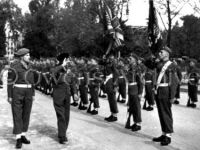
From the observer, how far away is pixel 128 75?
990cm

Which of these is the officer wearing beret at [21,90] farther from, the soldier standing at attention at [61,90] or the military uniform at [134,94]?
the military uniform at [134,94]

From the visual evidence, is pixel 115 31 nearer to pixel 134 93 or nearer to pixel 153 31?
pixel 153 31

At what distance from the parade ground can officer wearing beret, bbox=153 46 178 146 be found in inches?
17.4

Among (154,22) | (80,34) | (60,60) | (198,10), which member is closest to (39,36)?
(80,34)

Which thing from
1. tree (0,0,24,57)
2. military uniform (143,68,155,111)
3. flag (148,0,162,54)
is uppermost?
tree (0,0,24,57)

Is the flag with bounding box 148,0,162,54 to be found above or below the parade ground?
above

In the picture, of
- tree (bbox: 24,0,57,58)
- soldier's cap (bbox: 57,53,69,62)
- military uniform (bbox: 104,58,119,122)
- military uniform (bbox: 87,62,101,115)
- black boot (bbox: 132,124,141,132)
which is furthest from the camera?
tree (bbox: 24,0,57,58)

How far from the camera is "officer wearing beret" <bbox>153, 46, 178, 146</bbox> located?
776 centimetres

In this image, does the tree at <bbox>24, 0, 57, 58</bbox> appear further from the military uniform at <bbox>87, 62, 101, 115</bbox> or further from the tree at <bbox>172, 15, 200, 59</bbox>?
the military uniform at <bbox>87, 62, 101, 115</bbox>

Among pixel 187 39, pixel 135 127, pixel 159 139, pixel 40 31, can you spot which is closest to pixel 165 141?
pixel 159 139

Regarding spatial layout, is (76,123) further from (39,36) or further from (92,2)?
(39,36)

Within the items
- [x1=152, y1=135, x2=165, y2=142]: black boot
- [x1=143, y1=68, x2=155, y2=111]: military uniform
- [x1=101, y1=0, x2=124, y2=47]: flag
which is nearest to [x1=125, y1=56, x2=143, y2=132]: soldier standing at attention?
[x1=152, y1=135, x2=165, y2=142]: black boot

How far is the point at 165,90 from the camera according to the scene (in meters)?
7.94

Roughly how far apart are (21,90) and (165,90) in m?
3.40
